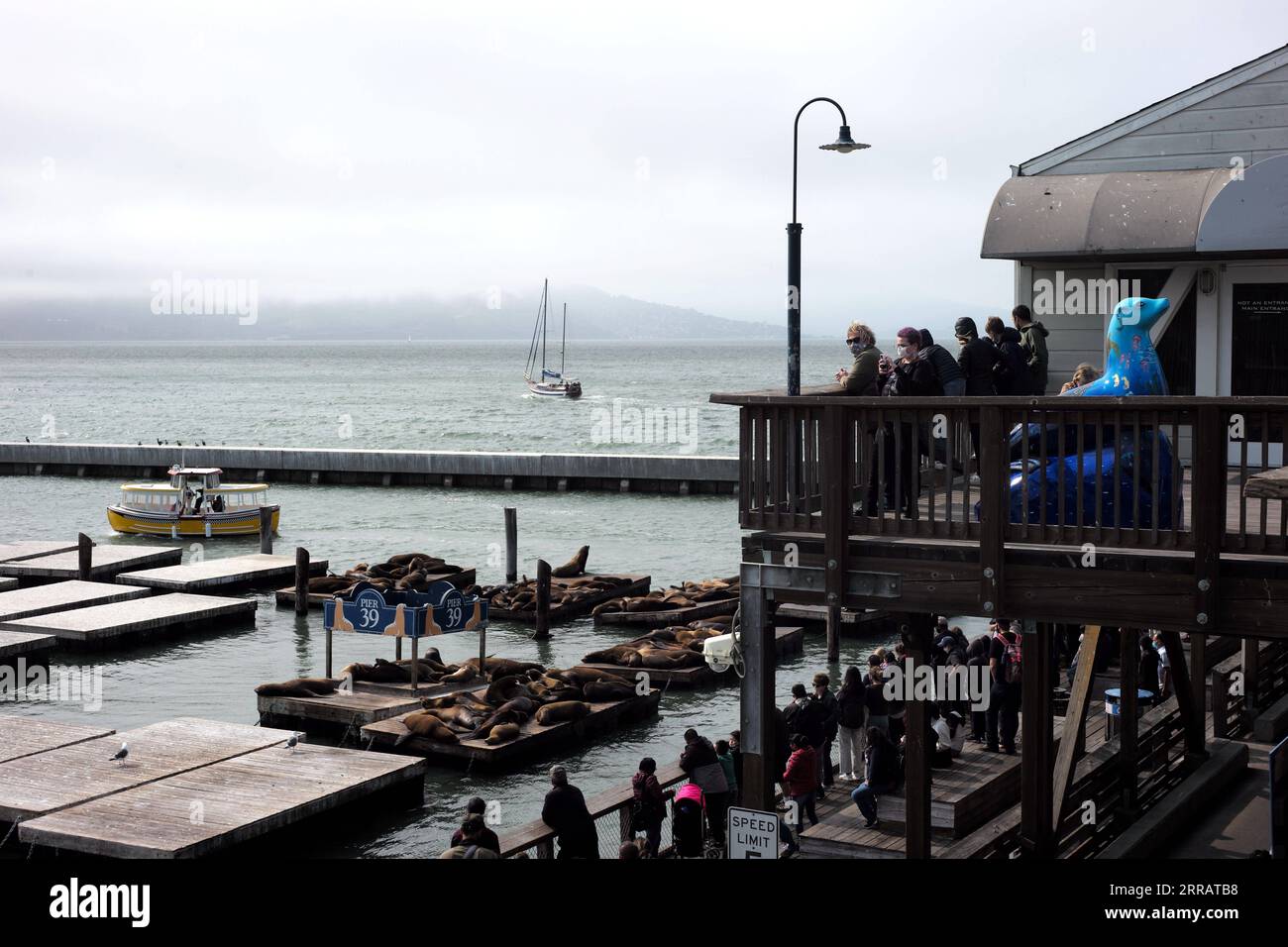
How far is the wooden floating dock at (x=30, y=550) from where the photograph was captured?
133ft

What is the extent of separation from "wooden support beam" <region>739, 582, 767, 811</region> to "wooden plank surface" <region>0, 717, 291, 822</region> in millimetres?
10120

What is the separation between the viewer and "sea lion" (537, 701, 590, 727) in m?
23.3

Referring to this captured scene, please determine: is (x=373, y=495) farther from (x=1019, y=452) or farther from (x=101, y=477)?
(x=1019, y=452)

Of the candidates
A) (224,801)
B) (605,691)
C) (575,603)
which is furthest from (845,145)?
(575,603)

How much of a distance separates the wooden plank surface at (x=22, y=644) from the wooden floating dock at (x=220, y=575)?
290 inches

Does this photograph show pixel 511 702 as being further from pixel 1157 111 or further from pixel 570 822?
pixel 1157 111

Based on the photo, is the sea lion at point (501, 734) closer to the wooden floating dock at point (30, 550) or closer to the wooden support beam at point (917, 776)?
the wooden support beam at point (917, 776)

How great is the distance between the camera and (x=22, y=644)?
2878cm

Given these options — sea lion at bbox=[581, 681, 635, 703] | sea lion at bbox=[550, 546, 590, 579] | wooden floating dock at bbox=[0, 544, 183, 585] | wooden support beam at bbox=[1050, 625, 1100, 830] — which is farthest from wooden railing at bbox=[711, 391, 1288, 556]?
wooden floating dock at bbox=[0, 544, 183, 585]

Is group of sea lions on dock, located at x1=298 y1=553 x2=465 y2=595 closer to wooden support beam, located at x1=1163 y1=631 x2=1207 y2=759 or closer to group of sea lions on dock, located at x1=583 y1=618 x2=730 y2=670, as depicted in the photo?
group of sea lions on dock, located at x1=583 y1=618 x2=730 y2=670

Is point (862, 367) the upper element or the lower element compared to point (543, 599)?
upper

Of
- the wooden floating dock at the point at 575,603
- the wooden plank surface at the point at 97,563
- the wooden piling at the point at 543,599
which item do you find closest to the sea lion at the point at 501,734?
the wooden piling at the point at 543,599

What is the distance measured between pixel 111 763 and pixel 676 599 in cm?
1658

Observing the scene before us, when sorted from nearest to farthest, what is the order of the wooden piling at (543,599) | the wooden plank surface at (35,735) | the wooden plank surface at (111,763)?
the wooden plank surface at (111,763) → the wooden plank surface at (35,735) → the wooden piling at (543,599)
